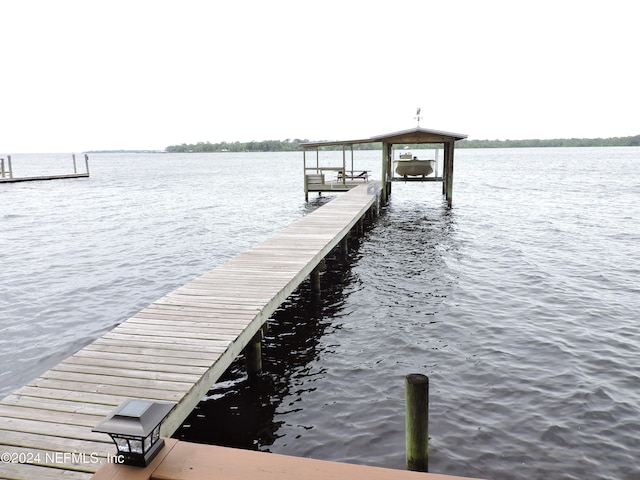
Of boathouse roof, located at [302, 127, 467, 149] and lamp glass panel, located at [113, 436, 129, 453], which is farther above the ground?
boathouse roof, located at [302, 127, 467, 149]

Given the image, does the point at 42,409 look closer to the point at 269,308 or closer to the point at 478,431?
the point at 269,308

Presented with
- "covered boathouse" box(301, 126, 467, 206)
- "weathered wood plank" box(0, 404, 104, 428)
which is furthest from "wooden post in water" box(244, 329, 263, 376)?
"covered boathouse" box(301, 126, 467, 206)

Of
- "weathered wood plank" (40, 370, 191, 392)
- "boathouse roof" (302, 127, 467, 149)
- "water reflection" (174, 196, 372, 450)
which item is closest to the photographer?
"weathered wood plank" (40, 370, 191, 392)

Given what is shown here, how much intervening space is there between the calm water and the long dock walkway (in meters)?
1.10

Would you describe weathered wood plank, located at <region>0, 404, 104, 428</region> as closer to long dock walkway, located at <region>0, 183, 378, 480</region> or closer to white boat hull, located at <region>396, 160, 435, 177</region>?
long dock walkway, located at <region>0, 183, 378, 480</region>

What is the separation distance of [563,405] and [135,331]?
17.7ft

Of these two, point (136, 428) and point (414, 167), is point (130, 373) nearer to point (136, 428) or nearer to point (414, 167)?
point (136, 428)

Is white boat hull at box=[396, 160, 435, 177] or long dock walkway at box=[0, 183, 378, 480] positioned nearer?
long dock walkway at box=[0, 183, 378, 480]

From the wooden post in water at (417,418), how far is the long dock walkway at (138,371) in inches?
76.4

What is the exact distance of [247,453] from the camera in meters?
3.28

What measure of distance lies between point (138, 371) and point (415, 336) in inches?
192

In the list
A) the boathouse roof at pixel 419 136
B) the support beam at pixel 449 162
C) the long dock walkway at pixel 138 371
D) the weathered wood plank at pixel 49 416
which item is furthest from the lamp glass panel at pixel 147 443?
the support beam at pixel 449 162

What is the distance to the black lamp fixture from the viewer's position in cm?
276

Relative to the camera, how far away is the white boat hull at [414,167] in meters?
23.3
